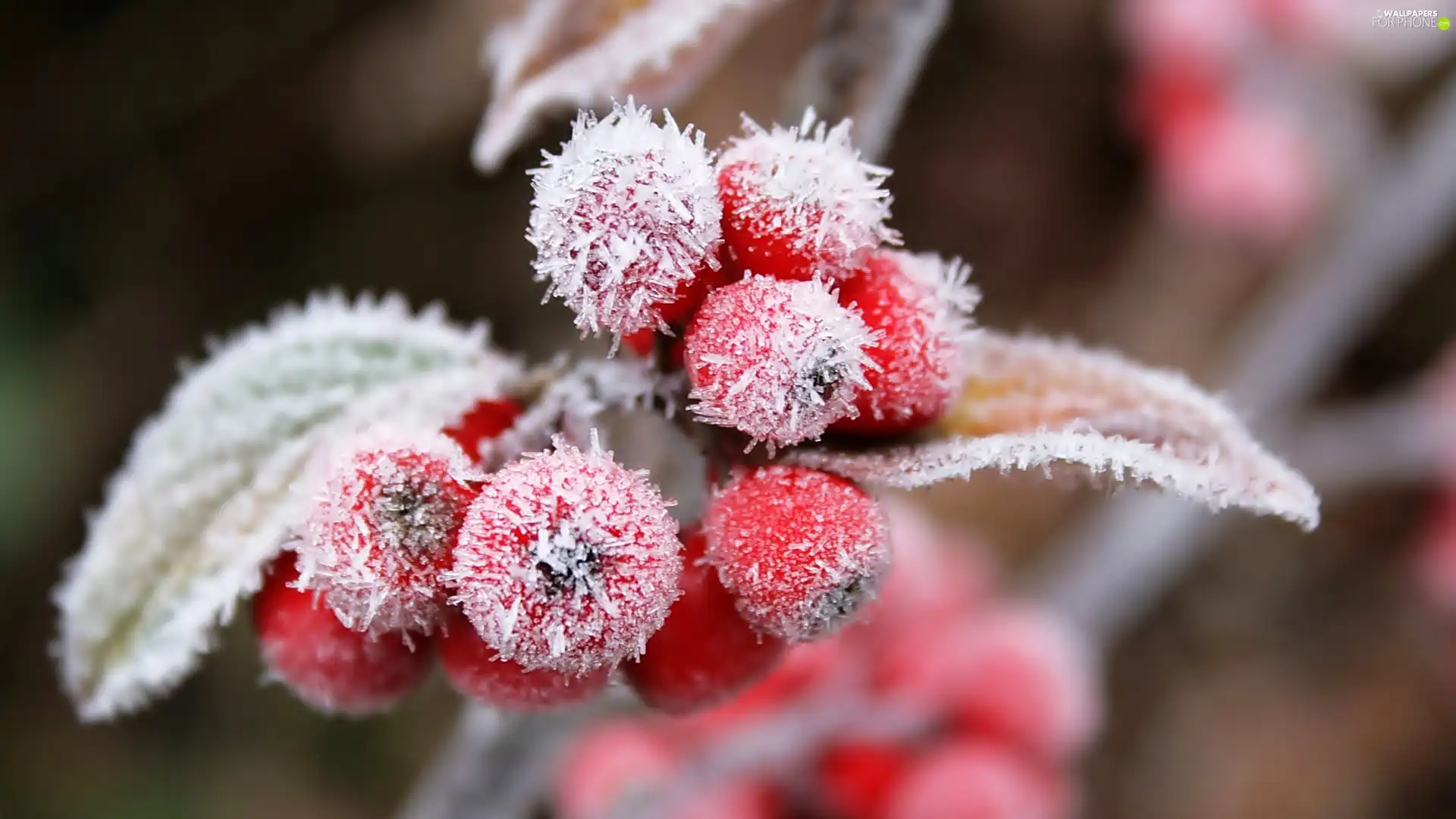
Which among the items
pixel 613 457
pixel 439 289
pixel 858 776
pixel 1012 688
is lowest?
pixel 613 457

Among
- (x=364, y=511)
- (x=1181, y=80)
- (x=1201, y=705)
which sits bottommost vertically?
(x=364, y=511)

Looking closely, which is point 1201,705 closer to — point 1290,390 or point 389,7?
point 1290,390

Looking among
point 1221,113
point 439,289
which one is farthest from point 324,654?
point 1221,113

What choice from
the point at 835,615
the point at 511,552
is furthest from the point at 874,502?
the point at 511,552

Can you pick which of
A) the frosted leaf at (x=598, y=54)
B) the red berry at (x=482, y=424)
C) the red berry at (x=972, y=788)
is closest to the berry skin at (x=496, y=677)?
the red berry at (x=482, y=424)

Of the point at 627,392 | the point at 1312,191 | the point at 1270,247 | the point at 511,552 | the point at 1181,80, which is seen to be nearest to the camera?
the point at 511,552

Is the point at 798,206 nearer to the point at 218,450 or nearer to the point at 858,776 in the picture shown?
the point at 218,450

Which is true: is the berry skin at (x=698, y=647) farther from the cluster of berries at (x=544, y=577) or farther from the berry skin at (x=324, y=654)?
the berry skin at (x=324, y=654)
